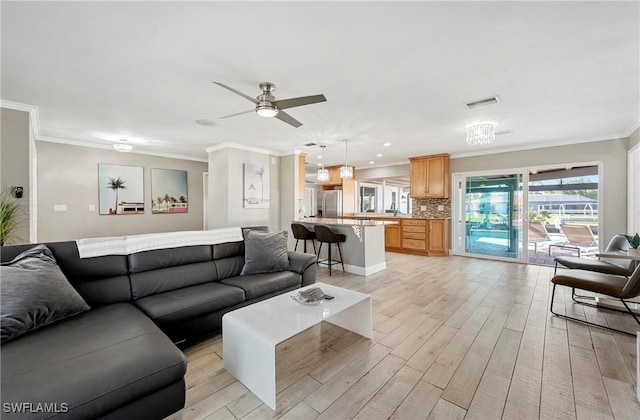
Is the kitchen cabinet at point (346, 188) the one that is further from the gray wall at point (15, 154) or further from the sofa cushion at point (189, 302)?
the gray wall at point (15, 154)

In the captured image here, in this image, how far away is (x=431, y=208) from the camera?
6.53 meters

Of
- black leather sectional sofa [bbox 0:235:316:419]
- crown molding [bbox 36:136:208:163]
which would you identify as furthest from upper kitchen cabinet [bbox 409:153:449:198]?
crown molding [bbox 36:136:208:163]

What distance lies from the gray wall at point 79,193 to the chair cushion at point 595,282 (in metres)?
6.93

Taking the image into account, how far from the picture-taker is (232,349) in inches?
71.3

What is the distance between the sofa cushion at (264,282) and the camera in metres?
2.54

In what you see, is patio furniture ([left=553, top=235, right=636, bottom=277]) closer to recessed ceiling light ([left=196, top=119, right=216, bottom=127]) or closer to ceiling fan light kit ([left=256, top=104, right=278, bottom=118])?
ceiling fan light kit ([left=256, top=104, right=278, bottom=118])

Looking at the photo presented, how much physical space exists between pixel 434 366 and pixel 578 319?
198 centimetres

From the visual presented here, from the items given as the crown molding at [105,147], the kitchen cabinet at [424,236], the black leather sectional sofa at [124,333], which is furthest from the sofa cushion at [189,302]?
the kitchen cabinet at [424,236]

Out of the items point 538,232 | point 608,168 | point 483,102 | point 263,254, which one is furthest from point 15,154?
point 538,232

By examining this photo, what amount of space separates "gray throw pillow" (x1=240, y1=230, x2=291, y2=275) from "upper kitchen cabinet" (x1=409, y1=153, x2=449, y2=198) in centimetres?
441

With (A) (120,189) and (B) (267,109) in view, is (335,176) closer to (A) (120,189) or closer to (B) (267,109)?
(A) (120,189)

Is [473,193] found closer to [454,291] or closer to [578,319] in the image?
[454,291]

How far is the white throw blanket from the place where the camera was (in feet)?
7.04

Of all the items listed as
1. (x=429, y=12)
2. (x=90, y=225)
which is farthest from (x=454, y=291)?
(x=90, y=225)
